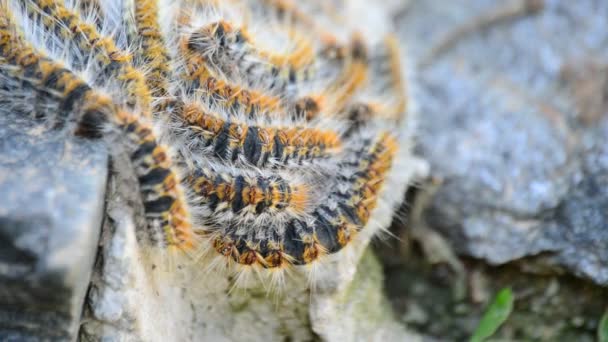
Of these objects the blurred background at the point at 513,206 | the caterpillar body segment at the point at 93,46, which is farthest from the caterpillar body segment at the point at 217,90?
the blurred background at the point at 513,206

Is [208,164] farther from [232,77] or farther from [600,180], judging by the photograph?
[600,180]

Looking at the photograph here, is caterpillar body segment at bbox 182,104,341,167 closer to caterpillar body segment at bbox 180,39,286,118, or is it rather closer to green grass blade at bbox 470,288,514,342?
caterpillar body segment at bbox 180,39,286,118

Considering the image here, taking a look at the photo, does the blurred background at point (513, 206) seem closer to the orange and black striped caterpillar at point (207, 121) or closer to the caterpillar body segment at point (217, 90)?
the orange and black striped caterpillar at point (207, 121)

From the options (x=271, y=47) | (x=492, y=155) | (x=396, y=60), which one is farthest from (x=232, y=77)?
(x=492, y=155)

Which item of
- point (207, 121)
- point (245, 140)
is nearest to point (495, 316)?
point (245, 140)

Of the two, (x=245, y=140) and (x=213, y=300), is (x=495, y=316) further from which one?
(x=245, y=140)
